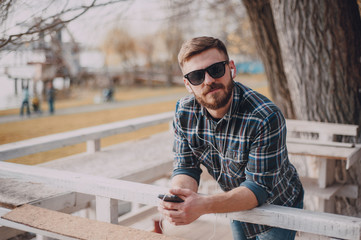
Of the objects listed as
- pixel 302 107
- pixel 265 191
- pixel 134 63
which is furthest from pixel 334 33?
pixel 134 63

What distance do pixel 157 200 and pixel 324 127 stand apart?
294 centimetres

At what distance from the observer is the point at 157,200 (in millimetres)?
2018

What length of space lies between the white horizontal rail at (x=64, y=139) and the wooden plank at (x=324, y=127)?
1.95 m

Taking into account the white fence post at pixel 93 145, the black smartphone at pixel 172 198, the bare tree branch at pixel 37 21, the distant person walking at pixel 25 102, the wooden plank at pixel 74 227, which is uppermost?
the bare tree branch at pixel 37 21

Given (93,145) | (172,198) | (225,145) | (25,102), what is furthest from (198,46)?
(25,102)

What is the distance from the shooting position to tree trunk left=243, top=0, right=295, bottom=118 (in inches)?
209

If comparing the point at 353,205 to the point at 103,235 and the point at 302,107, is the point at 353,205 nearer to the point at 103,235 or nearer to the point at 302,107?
the point at 302,107

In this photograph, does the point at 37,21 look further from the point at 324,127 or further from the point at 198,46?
the point at 324,127

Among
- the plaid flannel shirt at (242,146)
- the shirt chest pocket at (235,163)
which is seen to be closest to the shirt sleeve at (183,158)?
the plaid flannel shirt at (242,146)

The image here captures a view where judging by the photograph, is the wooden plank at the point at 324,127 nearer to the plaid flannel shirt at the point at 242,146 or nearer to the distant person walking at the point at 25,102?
the plaid flannel shirt at the point at 242,146

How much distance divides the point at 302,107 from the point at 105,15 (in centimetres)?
271

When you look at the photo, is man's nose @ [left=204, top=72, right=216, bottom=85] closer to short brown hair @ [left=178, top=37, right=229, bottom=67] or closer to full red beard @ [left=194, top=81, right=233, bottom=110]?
full red beard @ [left=194, top=81, right=233, bottom=110]

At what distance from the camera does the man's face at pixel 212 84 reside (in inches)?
85.4

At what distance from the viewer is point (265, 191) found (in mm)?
1981
